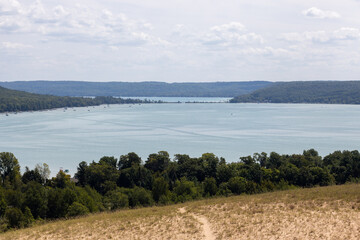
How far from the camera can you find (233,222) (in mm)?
15727

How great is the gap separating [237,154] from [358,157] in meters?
22.7

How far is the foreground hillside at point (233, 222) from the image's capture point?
14688 mm

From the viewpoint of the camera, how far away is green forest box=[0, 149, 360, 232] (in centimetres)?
2234

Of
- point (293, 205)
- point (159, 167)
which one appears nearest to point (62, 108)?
point (159, 167)

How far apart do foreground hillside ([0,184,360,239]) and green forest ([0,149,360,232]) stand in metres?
3.34

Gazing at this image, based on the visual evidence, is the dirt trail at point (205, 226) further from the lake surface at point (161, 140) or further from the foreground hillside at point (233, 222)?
the lake surface at point (161, 140)

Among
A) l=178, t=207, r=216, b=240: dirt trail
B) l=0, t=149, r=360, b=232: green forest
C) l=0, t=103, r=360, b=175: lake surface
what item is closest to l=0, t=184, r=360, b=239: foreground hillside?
l=178, t=207, r=216, b=240: dirt trail

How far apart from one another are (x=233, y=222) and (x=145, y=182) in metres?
21.1

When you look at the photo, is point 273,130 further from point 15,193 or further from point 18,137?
point 15,193

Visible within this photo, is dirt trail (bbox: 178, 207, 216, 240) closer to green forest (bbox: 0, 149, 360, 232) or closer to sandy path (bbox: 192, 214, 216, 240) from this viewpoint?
sandy path (bbox: 192, 214, 216, 240)

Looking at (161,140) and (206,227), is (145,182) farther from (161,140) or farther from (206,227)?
(161,140)

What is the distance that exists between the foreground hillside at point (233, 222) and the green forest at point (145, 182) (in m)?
3.34

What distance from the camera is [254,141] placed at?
72625 millimetres

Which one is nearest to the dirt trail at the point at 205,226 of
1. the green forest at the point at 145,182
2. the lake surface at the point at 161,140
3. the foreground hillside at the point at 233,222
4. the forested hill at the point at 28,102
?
the foreground hillside at the point at 233,222
